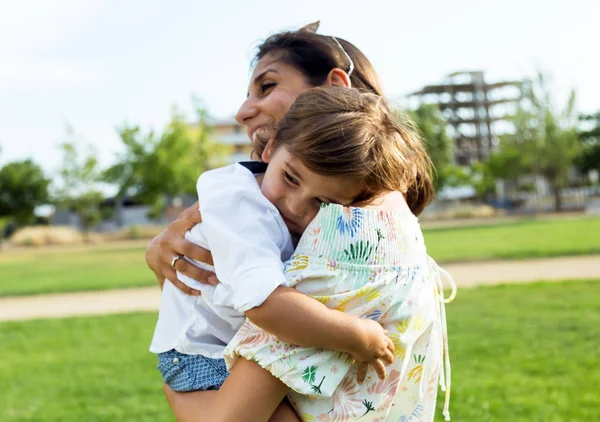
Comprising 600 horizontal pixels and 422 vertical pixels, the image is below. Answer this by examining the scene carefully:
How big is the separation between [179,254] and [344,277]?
64 centimetres

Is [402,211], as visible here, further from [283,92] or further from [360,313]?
[283,92]

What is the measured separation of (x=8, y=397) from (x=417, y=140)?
546 centimetres

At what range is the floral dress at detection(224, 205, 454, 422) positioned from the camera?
154 cm

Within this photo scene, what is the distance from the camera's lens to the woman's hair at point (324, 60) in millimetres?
2177

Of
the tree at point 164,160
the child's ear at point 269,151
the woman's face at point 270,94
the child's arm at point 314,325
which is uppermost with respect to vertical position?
the woman's face at point 270,94

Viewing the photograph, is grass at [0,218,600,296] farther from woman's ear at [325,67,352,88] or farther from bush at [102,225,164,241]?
bush at [102,225,164,241]

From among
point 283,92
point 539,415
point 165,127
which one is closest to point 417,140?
point 283,92

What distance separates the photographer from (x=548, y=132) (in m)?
39.5

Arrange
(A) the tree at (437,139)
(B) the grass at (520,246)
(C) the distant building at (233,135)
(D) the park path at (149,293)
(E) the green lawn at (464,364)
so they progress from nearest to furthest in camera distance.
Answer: (E) the green lawn at (464,364)
(D) the park path at (149,293)
(B) the grass at (520,246)
(A) the tree at (437,139)
(C) the distant building at (233,135)

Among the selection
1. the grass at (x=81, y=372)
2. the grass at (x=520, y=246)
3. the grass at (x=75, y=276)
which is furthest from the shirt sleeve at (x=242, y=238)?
the grass at (x=520, y=246)

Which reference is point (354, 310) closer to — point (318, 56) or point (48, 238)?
point (318, 56)

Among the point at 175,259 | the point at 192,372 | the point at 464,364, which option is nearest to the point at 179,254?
the point at 175,259

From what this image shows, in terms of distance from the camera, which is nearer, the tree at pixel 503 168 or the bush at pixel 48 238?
the bush at pixel 48 238

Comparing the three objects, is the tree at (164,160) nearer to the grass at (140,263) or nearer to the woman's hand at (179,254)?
the grass at (140,263)
